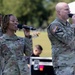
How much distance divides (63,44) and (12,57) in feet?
2.54

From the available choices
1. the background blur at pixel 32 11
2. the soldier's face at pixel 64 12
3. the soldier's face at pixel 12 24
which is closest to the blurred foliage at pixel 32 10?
the background blur at pixel 32 11

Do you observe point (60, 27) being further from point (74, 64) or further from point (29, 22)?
point (29, 22)

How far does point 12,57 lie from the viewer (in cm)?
595

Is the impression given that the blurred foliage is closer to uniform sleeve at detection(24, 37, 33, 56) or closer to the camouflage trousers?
the camouflage trousers

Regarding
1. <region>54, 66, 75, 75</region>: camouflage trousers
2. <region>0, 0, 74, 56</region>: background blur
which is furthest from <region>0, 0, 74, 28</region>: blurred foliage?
<region>54, 66, 75, 75</region>: camouflage trousers

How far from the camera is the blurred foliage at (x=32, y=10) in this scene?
90.4 meters

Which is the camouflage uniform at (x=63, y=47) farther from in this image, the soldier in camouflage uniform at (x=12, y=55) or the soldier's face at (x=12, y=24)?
the soldier's face at (x=12, y=24)

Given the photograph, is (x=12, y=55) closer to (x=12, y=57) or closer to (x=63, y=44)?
(x=12, y=57)

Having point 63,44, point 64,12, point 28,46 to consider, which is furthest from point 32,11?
point 28,46

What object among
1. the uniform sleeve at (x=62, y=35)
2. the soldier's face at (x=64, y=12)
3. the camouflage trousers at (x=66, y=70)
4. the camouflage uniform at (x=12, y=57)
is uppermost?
the soldier's face at (x=64, y=12)

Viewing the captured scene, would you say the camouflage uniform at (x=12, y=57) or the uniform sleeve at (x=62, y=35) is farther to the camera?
the uniform sleeve at (x=62, y=35)

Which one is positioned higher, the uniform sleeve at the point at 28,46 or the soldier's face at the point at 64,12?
the soldier's face at the point at 64,12

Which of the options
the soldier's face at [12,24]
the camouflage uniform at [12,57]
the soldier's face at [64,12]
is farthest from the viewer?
the soldier's face at [64,12]

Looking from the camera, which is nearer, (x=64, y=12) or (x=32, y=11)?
(x=64, y=12)
